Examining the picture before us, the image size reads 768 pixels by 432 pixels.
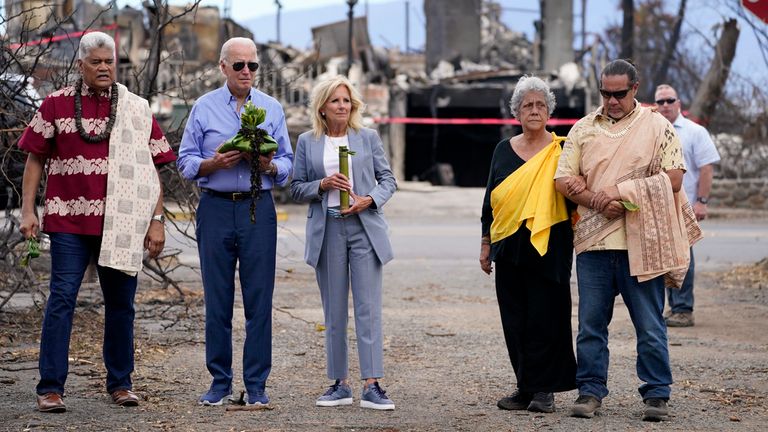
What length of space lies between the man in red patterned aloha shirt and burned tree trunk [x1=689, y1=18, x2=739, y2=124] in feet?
51.2

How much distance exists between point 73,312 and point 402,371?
2328mm

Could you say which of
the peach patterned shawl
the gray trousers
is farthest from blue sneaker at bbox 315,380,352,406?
the peach patterned shawl

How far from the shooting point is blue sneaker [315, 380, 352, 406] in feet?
23.7

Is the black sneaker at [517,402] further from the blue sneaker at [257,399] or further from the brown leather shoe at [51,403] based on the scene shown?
the brown leather shoe at [51,403]

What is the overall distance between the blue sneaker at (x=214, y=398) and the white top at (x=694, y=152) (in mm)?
4852

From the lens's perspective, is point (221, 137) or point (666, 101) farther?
point (666, 101)

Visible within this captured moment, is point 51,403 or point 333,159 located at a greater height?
point 333,159

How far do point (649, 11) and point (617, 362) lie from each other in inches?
1721

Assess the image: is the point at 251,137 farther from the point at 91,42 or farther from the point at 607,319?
the point at 607,319

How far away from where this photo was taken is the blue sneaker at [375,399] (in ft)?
23.4

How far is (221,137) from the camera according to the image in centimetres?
718

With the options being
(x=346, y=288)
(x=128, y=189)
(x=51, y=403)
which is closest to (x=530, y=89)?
(x=346, y=288)

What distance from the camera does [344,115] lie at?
7316 mm

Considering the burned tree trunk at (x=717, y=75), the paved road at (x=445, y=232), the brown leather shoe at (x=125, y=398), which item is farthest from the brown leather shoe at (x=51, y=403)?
the burned tree trunk at (x=717, y=75)
